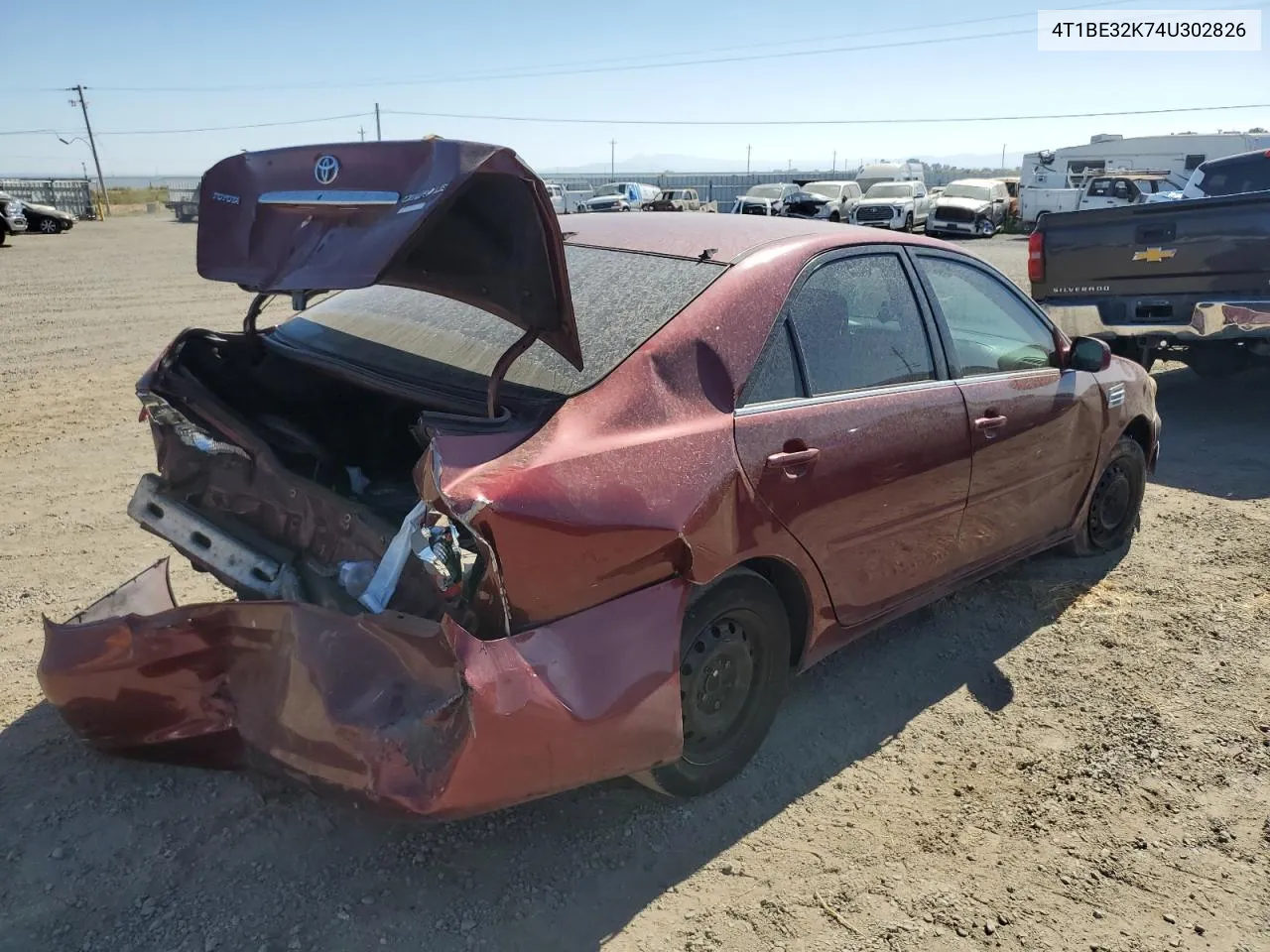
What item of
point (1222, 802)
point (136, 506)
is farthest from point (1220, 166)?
point (136, 506)

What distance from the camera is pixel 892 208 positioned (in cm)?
2970

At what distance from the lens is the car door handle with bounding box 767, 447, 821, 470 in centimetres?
273

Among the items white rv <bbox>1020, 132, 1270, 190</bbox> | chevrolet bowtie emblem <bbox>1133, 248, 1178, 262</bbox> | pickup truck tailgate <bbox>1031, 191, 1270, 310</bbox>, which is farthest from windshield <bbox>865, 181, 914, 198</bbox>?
chevrolet bowtie emblem <bbox>1133, 248, 1178, 262</bbox>

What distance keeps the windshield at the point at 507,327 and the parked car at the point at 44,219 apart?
2815 cm

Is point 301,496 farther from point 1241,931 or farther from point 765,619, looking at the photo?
point 1241,931

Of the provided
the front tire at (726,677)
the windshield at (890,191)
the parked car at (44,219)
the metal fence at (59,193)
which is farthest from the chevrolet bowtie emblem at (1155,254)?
the metal fence at (59,193)

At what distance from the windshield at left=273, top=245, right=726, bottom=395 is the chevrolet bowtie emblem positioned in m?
5.28

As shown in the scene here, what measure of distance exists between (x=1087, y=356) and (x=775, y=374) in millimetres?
1933

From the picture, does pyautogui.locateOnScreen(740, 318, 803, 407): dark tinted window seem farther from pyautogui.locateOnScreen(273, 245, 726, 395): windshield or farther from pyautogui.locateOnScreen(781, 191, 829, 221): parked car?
pyautogui.locateOnScreen(781, 191, 829, 221): parked car

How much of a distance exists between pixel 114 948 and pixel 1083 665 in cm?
345

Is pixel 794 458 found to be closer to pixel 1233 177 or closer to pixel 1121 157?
pixel 1233 177

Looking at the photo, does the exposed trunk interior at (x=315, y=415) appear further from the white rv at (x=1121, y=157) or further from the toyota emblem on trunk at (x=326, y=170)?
the white rv at (x=1121, y=157)

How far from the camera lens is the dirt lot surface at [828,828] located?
244 cm

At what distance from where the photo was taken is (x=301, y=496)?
9.05 ft
